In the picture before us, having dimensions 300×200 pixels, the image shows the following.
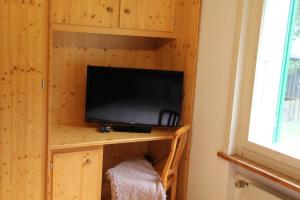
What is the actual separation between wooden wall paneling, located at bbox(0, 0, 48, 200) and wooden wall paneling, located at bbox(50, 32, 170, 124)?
24.7 inches

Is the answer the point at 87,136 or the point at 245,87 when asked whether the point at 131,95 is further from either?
the point at 245,87

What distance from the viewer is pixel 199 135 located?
2.56 m

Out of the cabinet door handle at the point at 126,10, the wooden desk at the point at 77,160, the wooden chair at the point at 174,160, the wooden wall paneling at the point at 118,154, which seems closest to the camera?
the wooden desk at the point at 77,160

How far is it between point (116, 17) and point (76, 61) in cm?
→ 52

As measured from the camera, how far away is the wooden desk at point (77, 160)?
2.22m

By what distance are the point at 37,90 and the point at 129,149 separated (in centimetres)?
127

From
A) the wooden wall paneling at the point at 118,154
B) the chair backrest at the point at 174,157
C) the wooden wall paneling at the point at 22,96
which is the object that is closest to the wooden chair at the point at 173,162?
the chair backrest at the point at 174,157

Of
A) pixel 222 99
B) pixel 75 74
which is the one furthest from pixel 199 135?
pixel 75 74

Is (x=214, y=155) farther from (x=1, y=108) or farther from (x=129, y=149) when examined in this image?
(x=1, y=108)

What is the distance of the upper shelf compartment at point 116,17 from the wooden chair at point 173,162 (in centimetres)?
80

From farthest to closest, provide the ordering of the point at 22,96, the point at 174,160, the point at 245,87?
the point at 174,160 → the point at 245,87 → the point at 22,96

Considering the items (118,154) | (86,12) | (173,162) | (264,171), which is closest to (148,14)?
(86,12)

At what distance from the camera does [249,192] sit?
2125 millimetres

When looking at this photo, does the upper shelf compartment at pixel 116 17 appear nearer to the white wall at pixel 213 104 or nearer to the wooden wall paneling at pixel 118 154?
the white wall at pixel 213 104
